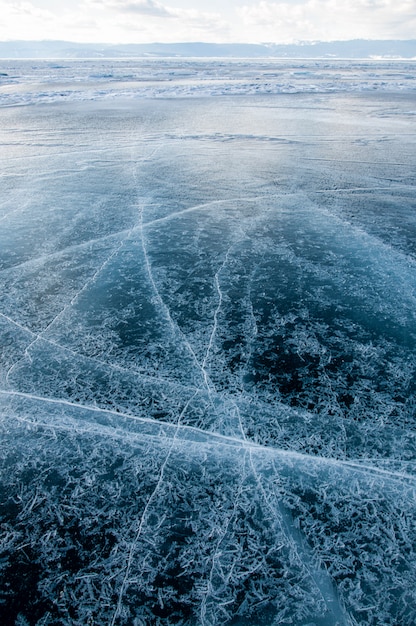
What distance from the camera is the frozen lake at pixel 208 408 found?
145cm

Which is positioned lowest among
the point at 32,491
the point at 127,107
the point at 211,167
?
the point at 32,491

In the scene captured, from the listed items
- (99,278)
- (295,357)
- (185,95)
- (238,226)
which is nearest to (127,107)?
(185,95)

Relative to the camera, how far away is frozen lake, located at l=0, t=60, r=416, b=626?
56.9 inches

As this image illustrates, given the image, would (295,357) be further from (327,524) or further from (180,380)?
(327,524)

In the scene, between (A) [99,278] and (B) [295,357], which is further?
(A) [99,278]

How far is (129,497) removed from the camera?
1717 mm

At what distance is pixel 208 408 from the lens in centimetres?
217

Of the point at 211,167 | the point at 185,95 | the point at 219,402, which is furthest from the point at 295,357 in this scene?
the point at 185,95

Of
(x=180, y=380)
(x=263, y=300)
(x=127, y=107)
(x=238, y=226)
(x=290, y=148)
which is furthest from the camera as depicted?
(x=127, y=107)

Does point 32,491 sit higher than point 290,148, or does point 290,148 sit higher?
point 290,148

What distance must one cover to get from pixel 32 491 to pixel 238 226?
3491mm

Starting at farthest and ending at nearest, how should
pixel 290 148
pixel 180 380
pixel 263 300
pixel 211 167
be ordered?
1. pixel 290 148
2. pixel 211 167
3. pixel 263 300
4. pixel 180 380

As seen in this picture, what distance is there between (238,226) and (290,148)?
420 cm

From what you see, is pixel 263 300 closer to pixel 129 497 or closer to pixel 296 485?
pixel 296 485
